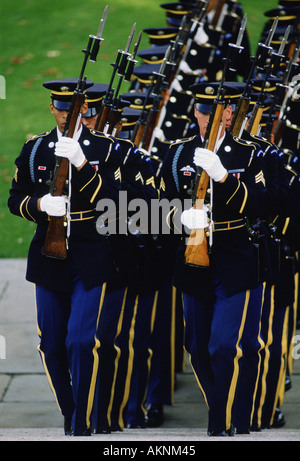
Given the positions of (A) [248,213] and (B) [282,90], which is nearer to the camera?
(A) [248,213]

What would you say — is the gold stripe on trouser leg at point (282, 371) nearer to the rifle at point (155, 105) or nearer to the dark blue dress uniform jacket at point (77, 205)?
the dark blue dress uniform jacket at point (77, 205)

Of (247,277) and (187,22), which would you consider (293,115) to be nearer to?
(187,22)

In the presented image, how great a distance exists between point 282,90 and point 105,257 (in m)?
1.96

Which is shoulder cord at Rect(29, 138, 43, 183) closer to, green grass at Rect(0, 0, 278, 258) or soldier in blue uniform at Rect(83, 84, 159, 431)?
soldier in blue uniform at Rect(83, 84, 159, 431)

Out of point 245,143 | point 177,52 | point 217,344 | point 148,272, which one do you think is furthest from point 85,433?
point 177,52

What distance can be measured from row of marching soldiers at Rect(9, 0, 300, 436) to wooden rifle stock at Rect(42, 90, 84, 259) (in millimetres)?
50

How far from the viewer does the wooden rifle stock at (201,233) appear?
17.6ft

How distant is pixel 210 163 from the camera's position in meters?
5.25

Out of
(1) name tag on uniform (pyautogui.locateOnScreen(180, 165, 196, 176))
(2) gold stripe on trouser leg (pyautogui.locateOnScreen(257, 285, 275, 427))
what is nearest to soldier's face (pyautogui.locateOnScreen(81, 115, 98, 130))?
(1) name tag on uniform (pyautogui.locateOnScreen(180, 165, 196, 176))

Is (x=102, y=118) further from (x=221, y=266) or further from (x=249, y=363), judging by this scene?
(x=249, y=363)

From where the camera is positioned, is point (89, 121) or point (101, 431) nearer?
point (101, 431)

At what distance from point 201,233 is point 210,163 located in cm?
39

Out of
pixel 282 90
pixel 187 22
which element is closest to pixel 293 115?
pixel 282 90
